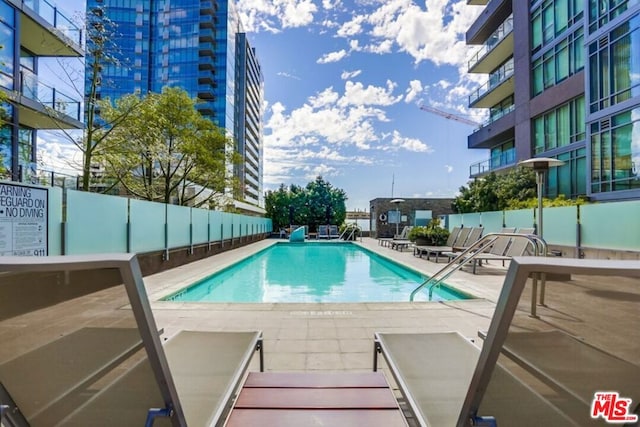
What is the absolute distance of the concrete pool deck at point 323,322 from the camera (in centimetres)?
304

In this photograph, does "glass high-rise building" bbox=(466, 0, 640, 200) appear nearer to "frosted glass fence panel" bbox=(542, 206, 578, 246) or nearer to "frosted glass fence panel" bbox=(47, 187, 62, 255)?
"frosted glass fence panel" bbox=(542, 206, 578, 246)

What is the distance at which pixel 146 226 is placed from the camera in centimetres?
794

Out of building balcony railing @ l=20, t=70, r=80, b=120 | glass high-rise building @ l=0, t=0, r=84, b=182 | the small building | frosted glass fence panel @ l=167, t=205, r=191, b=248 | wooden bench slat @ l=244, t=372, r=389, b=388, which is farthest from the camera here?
the small building

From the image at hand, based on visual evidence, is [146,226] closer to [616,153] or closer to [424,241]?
[424,241]

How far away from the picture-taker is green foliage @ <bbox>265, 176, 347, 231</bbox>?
28359 mm

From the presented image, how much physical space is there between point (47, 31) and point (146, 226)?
9.56m

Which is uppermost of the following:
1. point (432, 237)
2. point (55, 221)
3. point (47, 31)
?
point (47, 31)

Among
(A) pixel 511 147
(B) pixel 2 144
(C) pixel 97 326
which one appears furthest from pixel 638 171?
(B) pixel 2 144

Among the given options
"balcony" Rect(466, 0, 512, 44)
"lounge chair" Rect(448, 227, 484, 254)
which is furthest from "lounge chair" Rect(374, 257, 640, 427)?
"balcony" Rect(466, 0, 512, 44)

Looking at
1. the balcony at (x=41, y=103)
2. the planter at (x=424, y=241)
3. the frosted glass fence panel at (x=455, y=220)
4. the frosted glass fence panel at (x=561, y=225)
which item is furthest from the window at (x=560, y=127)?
the balcony at (x=41, y=103)

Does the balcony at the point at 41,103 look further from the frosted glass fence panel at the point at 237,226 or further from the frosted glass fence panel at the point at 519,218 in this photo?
the frosted glass fence panel at the point at 519,218

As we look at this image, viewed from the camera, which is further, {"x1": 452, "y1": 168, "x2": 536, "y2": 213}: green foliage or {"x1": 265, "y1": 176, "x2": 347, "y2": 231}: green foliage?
{"x1": 265, "y1": 176, "x2": 347, "y2": 231}: green foliage

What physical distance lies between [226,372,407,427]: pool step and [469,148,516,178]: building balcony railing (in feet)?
63.7

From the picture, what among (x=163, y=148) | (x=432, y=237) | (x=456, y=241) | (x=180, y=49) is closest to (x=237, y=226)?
(x=163, y=148)
